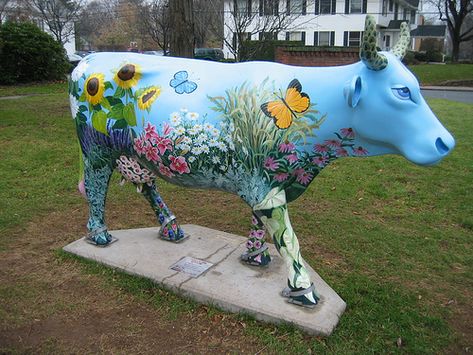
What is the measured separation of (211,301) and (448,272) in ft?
7.00

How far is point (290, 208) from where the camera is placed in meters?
5.64

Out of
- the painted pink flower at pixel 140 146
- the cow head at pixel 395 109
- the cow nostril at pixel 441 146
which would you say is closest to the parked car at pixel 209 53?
the painted pink flower at pixel 140 146

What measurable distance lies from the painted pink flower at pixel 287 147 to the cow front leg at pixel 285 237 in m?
0.32

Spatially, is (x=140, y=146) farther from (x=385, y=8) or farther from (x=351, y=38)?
Result: (x=385, y=8)

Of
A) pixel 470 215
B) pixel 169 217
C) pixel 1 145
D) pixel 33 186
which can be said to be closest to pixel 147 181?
pixel 169 217

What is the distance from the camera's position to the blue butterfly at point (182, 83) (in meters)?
3.26

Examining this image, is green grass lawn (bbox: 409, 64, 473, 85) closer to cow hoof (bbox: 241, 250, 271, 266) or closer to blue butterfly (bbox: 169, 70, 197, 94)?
cow hoof (bbox: 241, 250, 271, 266)

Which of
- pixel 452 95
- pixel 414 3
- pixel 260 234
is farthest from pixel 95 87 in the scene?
pixel 414 3

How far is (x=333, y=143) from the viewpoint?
117 inches

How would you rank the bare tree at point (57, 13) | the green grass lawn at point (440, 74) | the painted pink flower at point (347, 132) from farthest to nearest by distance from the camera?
the bare tree at point (57, 13) → the green grass lawn at point (440, 74) → the painted pink flower at point (347, 132)

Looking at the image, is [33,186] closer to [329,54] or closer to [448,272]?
[448,272]

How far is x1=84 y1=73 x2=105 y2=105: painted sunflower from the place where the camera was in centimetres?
354

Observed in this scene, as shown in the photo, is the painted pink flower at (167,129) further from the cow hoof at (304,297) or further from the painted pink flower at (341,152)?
the cow hoof at (304,297)

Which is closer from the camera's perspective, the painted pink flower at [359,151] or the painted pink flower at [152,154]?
the painted pink flower at [359,151]
